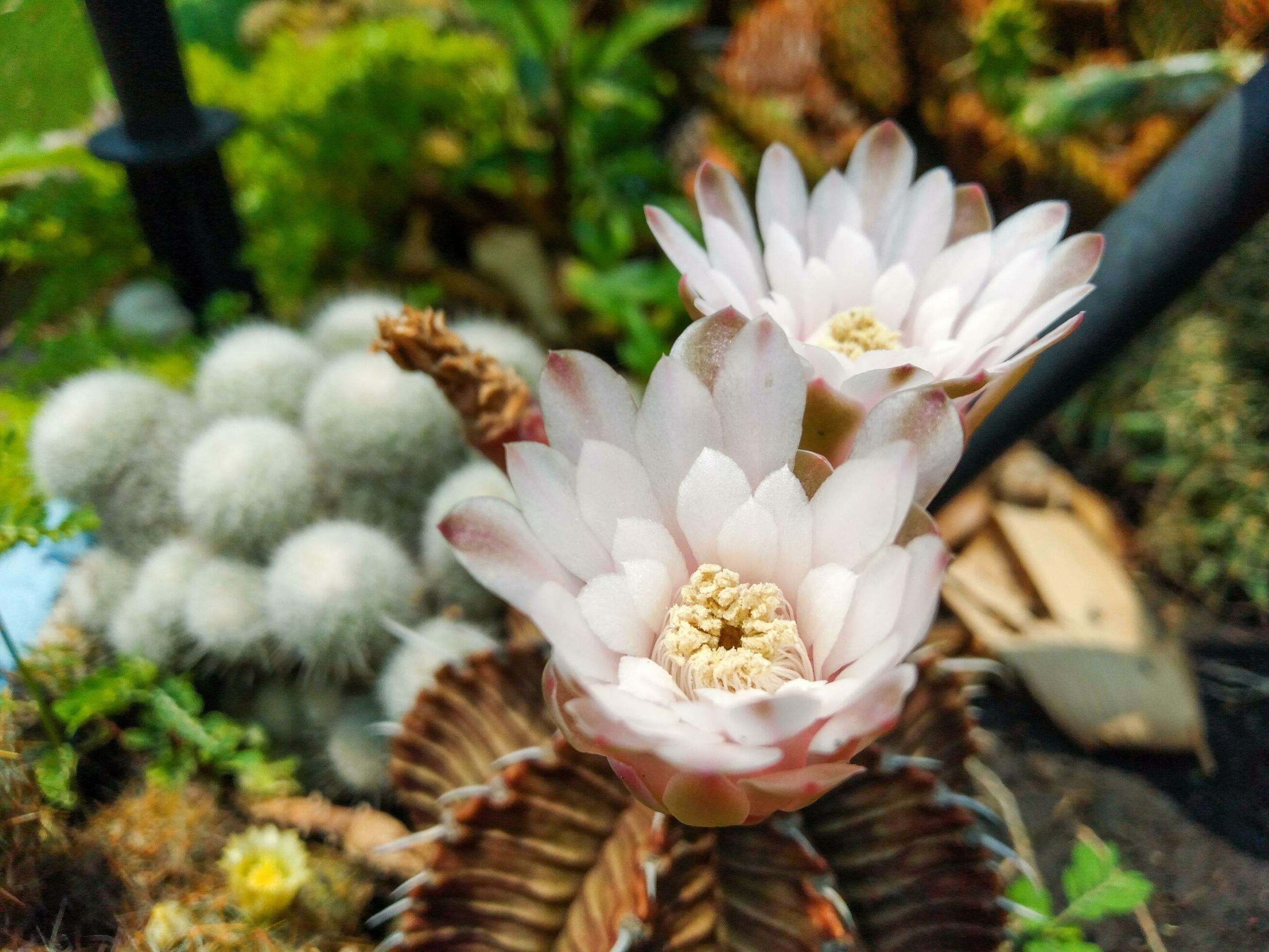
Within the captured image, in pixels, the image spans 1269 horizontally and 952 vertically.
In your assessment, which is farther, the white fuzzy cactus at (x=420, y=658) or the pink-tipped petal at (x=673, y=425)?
the white fuzzy cactus at (x=420, y=658)

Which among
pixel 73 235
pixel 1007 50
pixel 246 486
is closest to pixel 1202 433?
pixel 1007 50

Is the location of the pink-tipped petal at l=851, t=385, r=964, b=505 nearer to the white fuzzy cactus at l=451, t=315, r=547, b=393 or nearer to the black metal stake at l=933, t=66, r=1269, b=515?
the black metal stake at l=933, t=66, r=1269, b=515

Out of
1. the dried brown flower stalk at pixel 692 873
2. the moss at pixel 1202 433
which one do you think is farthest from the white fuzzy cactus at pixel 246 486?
the moss at pixel 1202 433

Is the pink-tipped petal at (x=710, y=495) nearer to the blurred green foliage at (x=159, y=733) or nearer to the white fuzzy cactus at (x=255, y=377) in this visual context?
the blurred green foliage at (x=159, y=733)

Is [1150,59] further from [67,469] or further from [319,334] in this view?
[67,469]

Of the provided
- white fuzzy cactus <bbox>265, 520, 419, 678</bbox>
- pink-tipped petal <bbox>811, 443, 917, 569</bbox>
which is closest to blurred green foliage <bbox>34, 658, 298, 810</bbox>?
white fuzzy cactus <bbox>265, 520, 419, 678</bbox>

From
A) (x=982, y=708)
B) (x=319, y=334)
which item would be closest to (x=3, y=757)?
(x=319, y=334)
